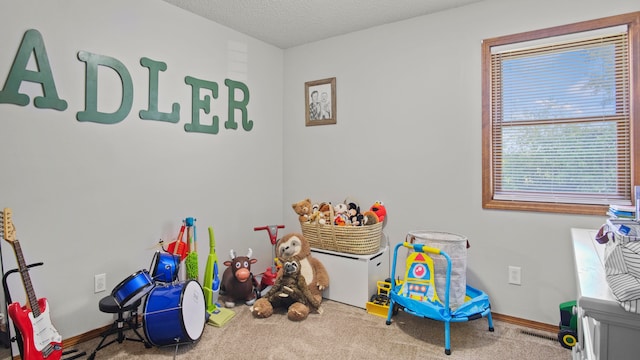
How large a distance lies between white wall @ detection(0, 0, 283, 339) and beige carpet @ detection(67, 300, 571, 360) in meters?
0.60

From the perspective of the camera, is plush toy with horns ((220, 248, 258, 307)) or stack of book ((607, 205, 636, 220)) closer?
stack of book ((607, 205, 636, 220))

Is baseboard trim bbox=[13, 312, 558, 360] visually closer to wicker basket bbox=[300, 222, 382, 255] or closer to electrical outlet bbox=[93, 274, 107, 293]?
electrical outlet bbox=[93, 274, 107, 293]

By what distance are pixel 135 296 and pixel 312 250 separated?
1466 mm

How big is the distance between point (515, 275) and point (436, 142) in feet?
3.81

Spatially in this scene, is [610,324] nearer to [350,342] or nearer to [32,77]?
[350,342]

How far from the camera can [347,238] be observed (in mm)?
2938

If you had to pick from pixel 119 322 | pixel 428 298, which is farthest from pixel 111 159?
pixel 428 298

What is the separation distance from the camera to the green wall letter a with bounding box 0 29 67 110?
1967 mm

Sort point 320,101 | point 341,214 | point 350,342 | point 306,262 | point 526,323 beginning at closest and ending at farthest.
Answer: point 350,342, point 526,323, point 306,262, point 341,214, point 320,101

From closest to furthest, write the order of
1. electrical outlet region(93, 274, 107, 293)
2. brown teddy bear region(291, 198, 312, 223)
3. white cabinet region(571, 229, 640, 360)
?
1. white cabinet region(571, 229, 640, 360)
2. electrical outlet region(93, 274, 107, 293)
3. brown teddy bear region(291, 198, 312, 223)

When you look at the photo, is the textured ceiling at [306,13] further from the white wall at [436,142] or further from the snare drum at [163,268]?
the snare drum at [163,268]

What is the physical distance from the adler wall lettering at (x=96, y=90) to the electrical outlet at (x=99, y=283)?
1034 millimetres

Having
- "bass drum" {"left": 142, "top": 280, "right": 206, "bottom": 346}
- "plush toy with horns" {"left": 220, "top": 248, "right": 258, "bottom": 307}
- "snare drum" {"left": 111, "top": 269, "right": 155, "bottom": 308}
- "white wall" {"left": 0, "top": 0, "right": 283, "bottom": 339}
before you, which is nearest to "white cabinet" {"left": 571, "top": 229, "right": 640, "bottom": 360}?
"bass drum" {"left": 142, "top": 280, "right": 206, "bottom": 346}

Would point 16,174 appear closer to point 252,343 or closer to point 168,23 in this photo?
point 168,23
